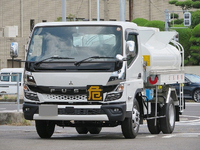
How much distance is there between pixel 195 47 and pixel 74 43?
36890mm

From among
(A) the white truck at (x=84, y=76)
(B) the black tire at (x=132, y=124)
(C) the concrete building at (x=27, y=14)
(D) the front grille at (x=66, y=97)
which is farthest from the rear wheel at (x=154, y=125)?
(C) the concrete building at (x=27, y=14)

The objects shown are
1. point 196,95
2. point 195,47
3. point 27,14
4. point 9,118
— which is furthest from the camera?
point 27,14

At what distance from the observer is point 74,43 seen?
43.1 ft

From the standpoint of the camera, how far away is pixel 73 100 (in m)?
12.7

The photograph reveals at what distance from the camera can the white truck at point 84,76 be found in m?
12.7

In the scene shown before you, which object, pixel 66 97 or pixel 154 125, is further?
pixel 154 125

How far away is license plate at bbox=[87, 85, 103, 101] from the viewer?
1265 centimetres

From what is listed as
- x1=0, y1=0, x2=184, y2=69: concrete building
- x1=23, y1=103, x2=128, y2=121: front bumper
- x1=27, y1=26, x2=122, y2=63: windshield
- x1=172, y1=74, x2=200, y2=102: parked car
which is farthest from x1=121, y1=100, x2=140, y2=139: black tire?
x1=0, y1=0, x2=184, y2=69: concrete building

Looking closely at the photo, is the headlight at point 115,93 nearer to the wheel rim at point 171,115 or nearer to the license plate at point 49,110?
the license plate at point 49,110

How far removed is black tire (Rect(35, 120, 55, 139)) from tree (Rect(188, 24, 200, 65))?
3579 cm

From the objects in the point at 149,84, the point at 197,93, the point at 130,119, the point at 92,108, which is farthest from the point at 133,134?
the point at 197,93

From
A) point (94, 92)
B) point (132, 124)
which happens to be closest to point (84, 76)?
point (94, 92)

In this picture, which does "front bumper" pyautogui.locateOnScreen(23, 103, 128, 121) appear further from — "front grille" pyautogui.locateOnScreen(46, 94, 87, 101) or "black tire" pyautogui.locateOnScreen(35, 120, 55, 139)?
"black tire" pyautogui.locateOnScreen(35, 120, 55, 139)

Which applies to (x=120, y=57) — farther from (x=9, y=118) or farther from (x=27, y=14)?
(x=27, y=14)
